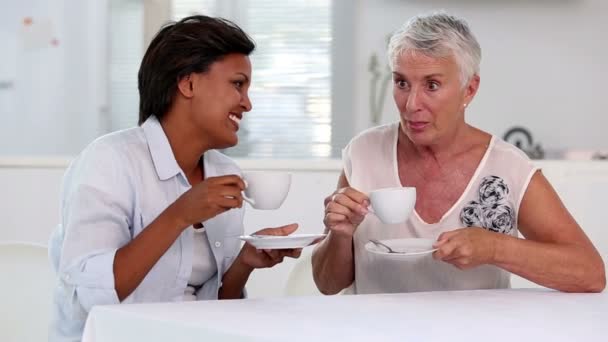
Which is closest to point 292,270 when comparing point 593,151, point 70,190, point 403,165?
point 403,165

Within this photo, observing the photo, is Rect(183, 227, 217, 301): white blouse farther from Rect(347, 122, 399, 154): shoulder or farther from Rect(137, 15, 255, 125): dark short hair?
Rect(347, 122, 399, 154): shoulder

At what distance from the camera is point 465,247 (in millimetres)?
1289

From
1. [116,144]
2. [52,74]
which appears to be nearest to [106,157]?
[116,144]

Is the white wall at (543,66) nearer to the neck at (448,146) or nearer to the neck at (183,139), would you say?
the neck at (448,146)

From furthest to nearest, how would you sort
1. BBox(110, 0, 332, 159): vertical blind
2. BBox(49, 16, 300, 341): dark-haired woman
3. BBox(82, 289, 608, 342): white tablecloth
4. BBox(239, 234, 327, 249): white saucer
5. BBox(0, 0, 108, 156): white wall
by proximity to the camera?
BBox(0, 0, 108, 156): white wall, BBox(110, 0, 332, 159): vertical blind, BBox(49, 16, 300, 341): dark-haired woman, BBox(239, 234, 327, 249): white saucer, BBox(82, 289, 608, 342): white tablecloth

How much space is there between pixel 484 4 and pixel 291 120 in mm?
1206

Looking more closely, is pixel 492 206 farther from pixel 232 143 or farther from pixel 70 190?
pixel 70 190

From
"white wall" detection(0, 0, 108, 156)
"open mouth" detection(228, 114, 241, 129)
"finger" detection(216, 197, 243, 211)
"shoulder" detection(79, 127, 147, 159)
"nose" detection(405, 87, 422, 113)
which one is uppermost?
"nose" detection(405, 87, 422, 113)

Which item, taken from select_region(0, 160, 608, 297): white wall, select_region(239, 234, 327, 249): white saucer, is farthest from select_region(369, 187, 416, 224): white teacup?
select_region(0, 160, 608, 297): white wall

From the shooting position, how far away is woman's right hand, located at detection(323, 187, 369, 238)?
1.41 m

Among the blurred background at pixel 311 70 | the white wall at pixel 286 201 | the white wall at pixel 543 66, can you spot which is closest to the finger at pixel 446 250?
the white wall at pixel 286 201

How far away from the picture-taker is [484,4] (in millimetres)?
4484

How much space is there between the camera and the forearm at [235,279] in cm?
158

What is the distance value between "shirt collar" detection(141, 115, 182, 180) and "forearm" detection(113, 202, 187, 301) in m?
0.19
